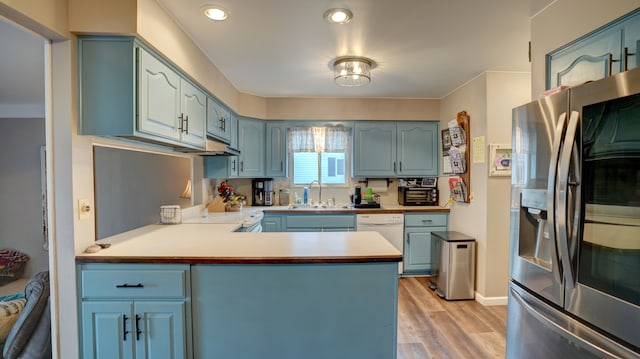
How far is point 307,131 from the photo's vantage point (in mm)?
4074

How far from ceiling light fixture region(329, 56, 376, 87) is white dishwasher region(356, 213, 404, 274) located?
1714 mm

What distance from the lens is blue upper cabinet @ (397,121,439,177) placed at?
400cm

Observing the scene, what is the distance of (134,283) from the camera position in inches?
60.6

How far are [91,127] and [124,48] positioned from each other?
47 cm

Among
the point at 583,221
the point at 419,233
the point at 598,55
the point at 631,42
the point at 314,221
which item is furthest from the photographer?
the point at 419,233

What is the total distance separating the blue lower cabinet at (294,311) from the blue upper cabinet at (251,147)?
229cm

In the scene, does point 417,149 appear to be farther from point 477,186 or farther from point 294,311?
point 294,311

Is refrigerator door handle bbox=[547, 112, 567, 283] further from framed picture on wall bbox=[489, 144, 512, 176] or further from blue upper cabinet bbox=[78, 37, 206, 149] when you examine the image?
blue upper cabinet bbox=[78, 37, 206, 149]

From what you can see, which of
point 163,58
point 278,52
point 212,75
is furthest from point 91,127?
point 278,52

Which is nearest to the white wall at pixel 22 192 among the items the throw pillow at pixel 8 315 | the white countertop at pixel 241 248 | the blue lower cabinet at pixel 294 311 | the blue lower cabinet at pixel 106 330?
the throw pillow at pixel 8 315

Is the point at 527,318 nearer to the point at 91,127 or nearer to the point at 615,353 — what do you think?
the point at 615,353

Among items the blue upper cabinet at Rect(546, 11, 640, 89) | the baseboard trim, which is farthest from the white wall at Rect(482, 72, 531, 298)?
the blue upper cabinet at Rect(546, 11, 640, 89)

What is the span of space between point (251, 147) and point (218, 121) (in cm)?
99

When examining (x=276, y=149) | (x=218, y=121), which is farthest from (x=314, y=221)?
(x=218, y=121)
